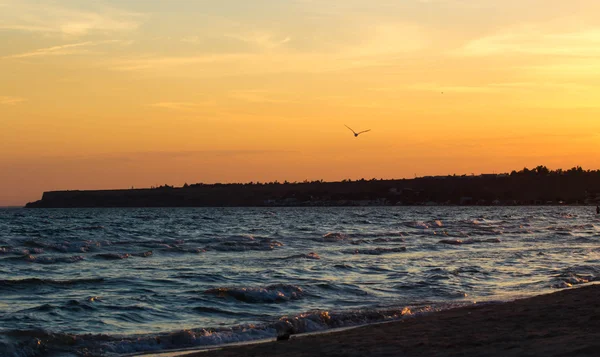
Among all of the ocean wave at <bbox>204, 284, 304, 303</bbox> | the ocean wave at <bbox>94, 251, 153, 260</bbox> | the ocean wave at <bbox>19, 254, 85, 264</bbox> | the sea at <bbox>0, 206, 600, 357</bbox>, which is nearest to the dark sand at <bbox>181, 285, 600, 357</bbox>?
the sea at <bbox>0, 206, 600, 357</bbox>

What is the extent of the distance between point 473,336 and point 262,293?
882cm

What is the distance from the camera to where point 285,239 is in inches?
1843

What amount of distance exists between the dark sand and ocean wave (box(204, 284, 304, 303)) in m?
4.70

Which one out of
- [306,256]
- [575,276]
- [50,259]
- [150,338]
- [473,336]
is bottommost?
[150,338]

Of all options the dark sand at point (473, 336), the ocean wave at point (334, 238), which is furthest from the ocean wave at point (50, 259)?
the dark sand at point (473, 336)

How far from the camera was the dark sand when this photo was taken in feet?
38.0

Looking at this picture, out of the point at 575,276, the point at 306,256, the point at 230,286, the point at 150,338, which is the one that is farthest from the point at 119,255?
the point at 150,338

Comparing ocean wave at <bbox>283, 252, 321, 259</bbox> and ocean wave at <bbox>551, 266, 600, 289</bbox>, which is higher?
ocean wave at <bbox>551, 266, 600, 289</bbox>

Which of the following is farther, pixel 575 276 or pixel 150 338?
pixel 575 276

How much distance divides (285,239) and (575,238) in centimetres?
1851

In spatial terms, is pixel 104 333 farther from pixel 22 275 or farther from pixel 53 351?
pixel 22 275

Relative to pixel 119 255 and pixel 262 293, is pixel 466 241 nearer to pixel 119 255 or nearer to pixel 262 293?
pixel 119 255

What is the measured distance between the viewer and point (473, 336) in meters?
13.3

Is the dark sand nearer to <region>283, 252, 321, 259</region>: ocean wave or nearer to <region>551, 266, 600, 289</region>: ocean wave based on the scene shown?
<region>551, 266, 600, 289</region>: ocean wave
